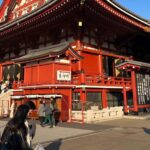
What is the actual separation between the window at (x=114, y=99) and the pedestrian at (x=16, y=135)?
53.9 ft

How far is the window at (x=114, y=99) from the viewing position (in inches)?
796

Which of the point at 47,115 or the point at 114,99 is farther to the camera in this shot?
the point at 114,99

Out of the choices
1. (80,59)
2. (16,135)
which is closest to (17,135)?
(16,135)

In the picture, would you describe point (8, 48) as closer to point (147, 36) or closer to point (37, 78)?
point (37, 78)

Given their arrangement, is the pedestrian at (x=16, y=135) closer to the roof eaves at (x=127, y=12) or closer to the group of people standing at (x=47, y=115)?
the group of people standing at (x=47, y=115)

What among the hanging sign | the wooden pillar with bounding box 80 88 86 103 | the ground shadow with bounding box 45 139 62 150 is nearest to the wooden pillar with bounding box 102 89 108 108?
the wooden pillar with bounding box 80 88 86 103

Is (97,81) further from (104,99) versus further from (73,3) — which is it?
(73,3)

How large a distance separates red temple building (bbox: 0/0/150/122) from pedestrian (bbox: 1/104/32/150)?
12.0m

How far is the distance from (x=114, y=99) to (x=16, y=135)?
681 inches

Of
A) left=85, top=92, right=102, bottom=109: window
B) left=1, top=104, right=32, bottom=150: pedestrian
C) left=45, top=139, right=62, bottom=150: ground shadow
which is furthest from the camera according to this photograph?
left=85, top=92, right=102, bottom=109: window

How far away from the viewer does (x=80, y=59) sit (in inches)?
701

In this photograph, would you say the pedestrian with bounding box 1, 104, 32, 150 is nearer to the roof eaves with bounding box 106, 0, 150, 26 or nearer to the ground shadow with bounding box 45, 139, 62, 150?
the ground shadow with bounding box 45, 139, 62, 150

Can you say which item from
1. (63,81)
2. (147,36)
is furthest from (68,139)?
(147,36)

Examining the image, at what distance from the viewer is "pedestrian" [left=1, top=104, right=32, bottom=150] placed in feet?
12.7
